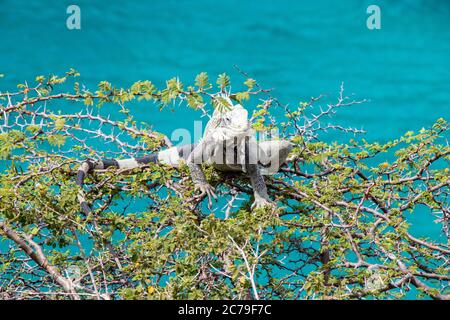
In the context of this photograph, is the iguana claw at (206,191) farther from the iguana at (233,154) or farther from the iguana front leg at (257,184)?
the iguana front leg at (257,184)

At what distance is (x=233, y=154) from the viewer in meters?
5.02

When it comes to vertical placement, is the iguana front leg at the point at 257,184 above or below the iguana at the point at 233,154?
below

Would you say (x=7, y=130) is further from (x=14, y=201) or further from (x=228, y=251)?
(x=228, y=251)

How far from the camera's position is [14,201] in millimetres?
4438

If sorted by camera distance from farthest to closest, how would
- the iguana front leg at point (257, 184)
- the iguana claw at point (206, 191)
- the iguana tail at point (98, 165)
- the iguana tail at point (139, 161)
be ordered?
the iguana tail at point (139, 161) < the iguana front leg at point (257, 184) < the iguana claw at point (206, 191) < the iguana tail at point (98, 165)

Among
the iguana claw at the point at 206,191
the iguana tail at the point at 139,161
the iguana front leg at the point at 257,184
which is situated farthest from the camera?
the iguana tail at the point at 139,161

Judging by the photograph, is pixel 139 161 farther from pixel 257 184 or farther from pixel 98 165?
pixel 257 184

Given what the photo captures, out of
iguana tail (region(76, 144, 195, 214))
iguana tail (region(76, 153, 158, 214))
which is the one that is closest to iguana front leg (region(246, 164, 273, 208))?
iguana tail (region(76, 144, 195, 214))

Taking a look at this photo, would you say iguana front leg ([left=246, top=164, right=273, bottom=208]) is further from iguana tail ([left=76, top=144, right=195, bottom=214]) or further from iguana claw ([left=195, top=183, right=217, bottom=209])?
iguana tail ([left=76, top=144, right=195, bottom=214])

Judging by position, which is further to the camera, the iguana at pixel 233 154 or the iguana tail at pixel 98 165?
the iguana at pixel 233 154

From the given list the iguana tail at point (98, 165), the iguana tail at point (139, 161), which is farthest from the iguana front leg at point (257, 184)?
the iguana tail at point (98, 165)

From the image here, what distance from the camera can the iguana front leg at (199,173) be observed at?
4.98 meters

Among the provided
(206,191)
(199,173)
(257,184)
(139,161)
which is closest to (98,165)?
(139,161)
